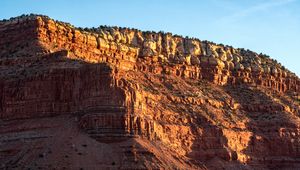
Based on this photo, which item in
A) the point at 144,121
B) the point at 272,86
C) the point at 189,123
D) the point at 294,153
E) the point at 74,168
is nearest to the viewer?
the point at 74,168

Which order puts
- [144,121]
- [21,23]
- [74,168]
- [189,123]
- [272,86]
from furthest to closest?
[272,86], [189,123], [21,23], [144,121], [74,168]

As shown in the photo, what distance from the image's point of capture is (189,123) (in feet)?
373

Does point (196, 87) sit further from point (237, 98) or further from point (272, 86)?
point (272, 86)

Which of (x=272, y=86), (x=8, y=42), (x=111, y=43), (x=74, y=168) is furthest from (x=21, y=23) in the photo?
(x=272, y=86)

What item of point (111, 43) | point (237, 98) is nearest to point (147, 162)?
point (111, 43)

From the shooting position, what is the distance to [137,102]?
320 feet

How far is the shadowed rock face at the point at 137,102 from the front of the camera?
92.5 m

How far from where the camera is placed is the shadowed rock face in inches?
3642

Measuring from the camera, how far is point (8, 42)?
10762 cm

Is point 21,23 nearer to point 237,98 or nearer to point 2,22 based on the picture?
point 2,22

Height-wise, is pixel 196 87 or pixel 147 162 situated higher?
pixel 196 87

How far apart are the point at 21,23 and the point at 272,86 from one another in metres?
46.1

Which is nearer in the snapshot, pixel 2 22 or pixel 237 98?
pixel 2 22

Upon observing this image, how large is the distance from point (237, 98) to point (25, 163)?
47.7 m
